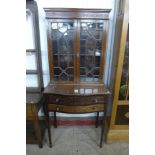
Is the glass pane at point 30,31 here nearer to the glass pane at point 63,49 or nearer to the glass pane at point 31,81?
the glass pane at point 63,49

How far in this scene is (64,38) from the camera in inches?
63.1

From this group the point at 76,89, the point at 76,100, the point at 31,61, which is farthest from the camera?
the point at 31,61

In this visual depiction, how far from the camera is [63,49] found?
164cm

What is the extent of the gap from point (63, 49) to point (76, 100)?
23.1 inches

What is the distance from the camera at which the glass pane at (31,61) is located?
1.74 m

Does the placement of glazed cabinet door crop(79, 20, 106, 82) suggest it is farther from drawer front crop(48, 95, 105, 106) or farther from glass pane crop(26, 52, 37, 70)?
glass pane crop(26, 52, 37, 70)

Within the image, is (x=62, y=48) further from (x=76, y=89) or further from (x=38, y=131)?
(x=38, y=131)

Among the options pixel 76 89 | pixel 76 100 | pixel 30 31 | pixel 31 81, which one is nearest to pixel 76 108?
pixel 76 100

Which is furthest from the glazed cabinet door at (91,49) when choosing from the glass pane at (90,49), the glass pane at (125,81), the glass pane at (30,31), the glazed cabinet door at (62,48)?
the glass pane at (30,31)

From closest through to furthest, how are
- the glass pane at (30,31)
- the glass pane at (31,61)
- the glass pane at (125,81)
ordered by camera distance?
1. the glass pane at (125,81)
2. the glass pane at (30,31)
3. the glass pane at (31,61)

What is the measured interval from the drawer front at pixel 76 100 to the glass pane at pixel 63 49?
30 cm

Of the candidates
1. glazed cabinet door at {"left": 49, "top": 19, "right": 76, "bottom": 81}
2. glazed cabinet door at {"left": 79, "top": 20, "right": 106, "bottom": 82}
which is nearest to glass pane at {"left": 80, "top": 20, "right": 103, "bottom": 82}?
glazed cabinet door at {"left": 79, "top": 20, "right": 106, "bottom": 82}
